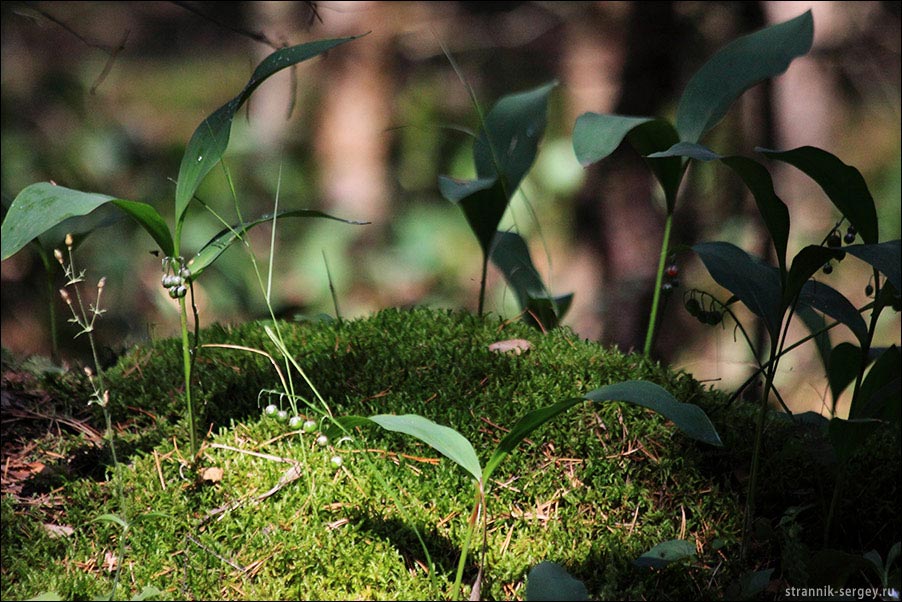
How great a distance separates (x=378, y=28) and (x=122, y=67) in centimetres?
257

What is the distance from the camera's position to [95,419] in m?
1.73

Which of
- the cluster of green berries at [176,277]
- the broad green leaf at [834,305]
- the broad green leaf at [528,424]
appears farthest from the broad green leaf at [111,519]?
the broad green leaf at [834,305]

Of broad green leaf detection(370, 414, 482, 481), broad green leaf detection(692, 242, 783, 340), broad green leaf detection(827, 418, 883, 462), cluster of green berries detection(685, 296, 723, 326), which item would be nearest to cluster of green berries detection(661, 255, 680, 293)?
cluster of green berries detection(685, 296, 723, 326)

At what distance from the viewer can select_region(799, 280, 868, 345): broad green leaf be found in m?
1.54

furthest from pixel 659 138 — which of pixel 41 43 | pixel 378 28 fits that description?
pixel 41 43

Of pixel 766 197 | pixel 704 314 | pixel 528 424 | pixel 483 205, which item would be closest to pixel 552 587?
pixel 528 424

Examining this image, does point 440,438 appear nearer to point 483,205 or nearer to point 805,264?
point 805,264

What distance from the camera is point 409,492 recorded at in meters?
1.45

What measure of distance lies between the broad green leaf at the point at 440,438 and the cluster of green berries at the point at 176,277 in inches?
18.0

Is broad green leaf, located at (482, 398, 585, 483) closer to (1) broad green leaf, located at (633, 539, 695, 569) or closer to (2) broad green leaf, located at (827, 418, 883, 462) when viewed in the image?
(1) broad green leaf, located at (633, 539, 695, 569)

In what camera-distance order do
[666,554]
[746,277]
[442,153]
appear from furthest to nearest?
[442,153], [746,277], [666,554]

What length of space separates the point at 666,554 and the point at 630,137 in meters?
0.94

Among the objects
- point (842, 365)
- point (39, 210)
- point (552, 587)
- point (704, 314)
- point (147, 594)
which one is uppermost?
point (39, 210)

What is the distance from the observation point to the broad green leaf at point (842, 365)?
69.2 inches
